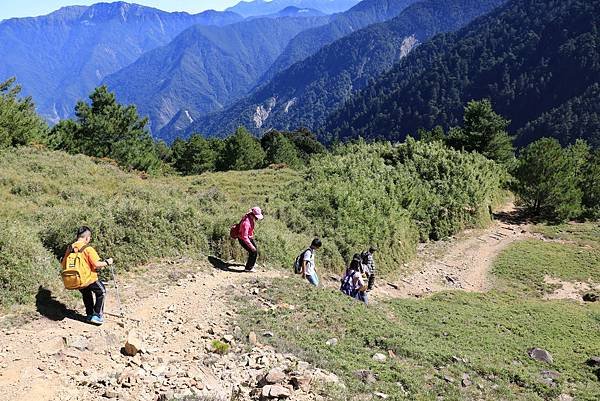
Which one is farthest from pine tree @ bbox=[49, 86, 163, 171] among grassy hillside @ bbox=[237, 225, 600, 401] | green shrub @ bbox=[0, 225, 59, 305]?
grassy hillside @ bbox=[237, 225, 600, 401]

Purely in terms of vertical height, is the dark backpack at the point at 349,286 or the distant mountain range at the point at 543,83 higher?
the distant mountain range at the point at 543,83

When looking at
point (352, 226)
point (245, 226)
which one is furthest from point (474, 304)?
point (245, 226)

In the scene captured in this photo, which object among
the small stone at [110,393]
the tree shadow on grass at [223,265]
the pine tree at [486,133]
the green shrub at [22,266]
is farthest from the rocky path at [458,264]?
the pine tree at [486,133]

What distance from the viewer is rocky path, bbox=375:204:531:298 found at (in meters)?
19.0

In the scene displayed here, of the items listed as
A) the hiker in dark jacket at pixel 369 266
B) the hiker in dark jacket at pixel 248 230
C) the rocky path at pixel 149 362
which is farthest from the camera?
the hiker in dark jacket at pixel 369 266

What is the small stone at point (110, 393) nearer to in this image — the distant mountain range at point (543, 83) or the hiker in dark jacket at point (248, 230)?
the hiker in dark jacket at point (248, 230)

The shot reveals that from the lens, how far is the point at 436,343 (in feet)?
37.3

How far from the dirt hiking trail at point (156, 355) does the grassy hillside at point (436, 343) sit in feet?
1.93

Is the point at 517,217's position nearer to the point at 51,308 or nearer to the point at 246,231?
the point at 246,231

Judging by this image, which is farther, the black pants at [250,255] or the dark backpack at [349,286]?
the dark backpack at [349,286]

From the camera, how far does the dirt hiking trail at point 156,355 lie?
280 inches

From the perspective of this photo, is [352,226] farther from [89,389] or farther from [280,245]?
[89,389]

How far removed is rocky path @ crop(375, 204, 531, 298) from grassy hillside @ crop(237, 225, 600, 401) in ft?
8.41

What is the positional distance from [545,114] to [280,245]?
161798 millimetres
